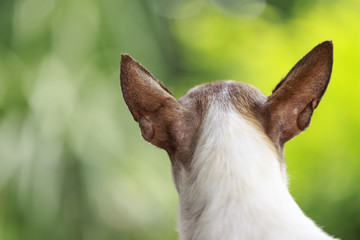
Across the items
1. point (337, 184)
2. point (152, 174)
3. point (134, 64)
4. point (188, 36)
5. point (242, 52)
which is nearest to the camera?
point (134, 64)

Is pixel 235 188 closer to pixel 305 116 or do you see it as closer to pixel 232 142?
pixel 232 142

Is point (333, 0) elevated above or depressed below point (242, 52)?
above

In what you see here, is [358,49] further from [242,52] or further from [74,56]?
[74,56]

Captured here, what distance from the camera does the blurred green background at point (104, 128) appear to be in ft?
17.1

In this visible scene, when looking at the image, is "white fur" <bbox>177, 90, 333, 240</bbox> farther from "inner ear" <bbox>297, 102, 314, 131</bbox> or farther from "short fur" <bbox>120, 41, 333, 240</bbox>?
"inner ear" <bbox>297, 102, 314, 131</bbox>

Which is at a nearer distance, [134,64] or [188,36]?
[134,64]

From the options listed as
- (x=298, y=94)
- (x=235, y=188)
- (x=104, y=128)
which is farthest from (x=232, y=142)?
(x=104, y=128)

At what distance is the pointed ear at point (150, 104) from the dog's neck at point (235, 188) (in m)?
0.08

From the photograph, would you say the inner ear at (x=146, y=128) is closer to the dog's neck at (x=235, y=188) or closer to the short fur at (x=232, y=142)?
the short fur at (x=232, y=142)

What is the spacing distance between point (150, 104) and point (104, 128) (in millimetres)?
3958

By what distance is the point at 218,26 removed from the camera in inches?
256

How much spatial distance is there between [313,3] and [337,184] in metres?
2.31

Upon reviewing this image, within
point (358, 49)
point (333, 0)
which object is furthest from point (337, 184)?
point (333, 0)

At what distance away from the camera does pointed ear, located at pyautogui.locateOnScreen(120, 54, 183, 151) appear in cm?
159
